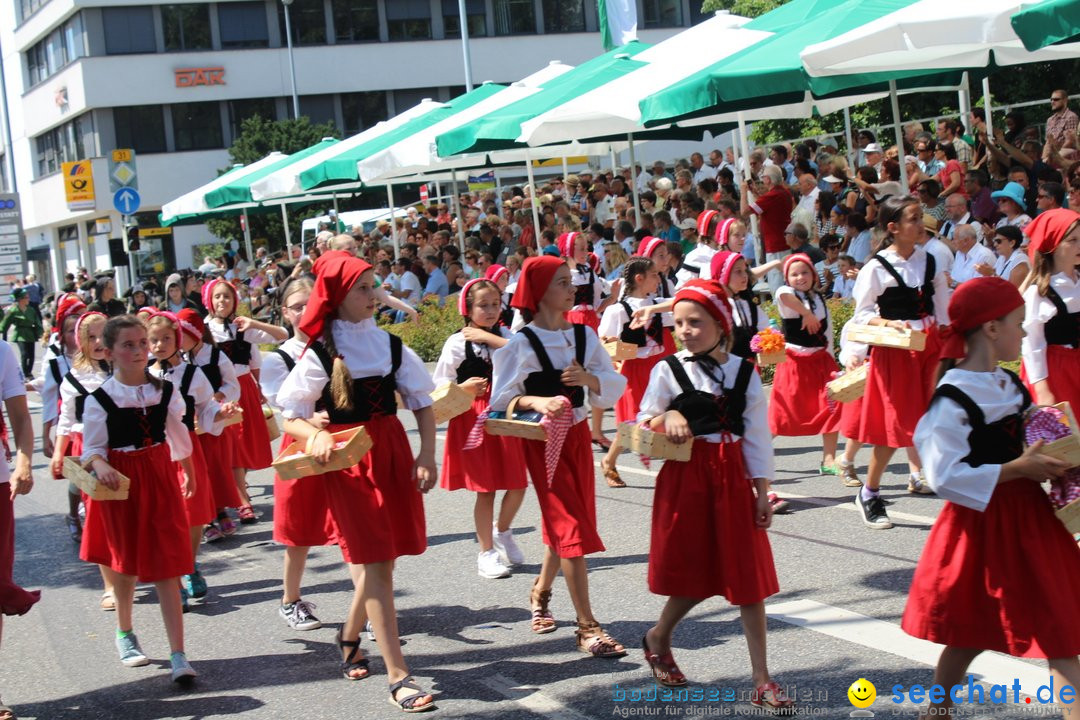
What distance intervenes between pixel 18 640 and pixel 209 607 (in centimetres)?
106

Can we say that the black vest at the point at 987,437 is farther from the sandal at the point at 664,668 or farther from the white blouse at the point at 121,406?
the white blouse at the point at 121,406

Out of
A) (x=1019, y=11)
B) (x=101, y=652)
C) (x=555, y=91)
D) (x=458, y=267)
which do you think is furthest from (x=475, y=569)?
(x=458, y=267)

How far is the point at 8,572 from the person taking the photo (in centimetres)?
583

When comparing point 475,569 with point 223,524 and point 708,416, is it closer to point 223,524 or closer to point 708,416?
point 223,524

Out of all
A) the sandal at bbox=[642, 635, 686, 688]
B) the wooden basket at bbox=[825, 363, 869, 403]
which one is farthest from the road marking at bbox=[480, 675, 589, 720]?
the wooden basket at bbox=[825, 363, 869, 403]

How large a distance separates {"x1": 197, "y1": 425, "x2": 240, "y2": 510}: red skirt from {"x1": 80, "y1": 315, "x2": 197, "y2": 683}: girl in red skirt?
8.15 ft

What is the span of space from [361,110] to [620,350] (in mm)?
46547

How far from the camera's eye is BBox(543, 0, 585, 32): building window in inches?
2162

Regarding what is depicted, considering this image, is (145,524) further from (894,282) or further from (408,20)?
(408,20)

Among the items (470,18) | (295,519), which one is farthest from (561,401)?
(470,18)

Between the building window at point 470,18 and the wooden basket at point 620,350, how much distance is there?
151ft

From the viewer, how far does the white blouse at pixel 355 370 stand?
5.62 m

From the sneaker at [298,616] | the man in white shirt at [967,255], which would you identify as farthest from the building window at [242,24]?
the sneaker at [298,616]

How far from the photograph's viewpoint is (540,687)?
5719 mm
